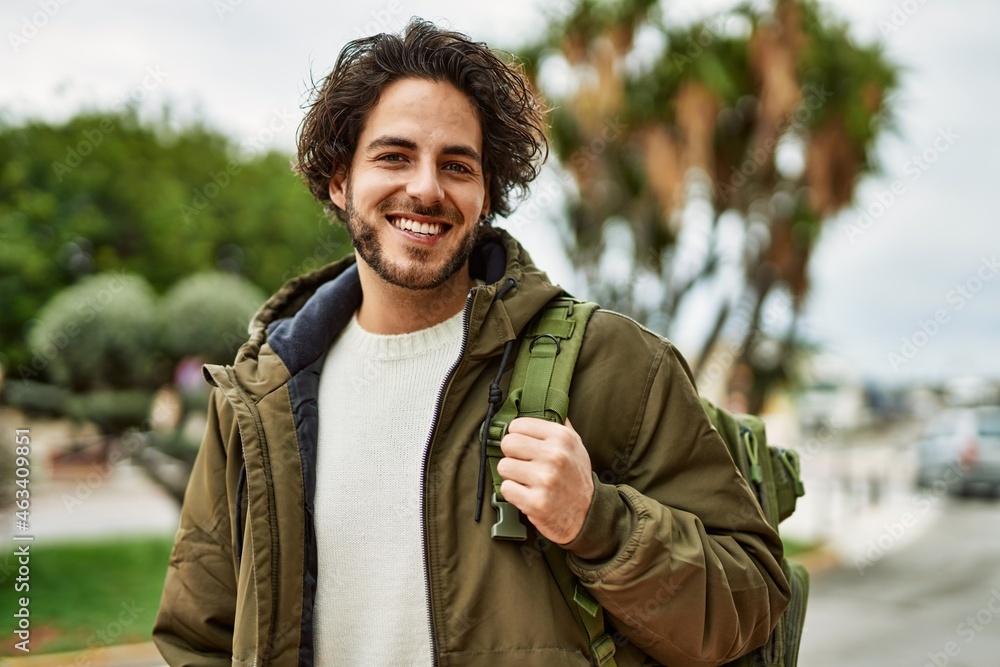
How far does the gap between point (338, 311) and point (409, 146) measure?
1.71 feet

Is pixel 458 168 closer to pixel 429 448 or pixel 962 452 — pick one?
pixel 429 448

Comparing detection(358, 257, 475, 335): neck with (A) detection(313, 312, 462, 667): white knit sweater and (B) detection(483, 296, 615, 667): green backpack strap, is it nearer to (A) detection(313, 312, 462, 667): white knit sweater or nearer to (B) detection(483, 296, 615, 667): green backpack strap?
(A) detection(313, 312, 462, 667): white knit sweater

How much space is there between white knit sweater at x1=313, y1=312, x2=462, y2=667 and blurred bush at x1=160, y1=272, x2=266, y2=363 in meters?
7.63

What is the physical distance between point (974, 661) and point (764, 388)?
6033mm

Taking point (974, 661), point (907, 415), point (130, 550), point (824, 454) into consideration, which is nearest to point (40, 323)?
point (130, 550)

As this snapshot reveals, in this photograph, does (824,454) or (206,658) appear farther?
(824,454)

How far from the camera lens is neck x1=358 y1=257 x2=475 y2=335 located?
223 cm

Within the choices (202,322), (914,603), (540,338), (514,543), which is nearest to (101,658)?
(202,322)

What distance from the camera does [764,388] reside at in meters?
13.5

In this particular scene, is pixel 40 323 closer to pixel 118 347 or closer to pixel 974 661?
pixel 118 347

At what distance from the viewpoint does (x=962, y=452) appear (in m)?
18.3

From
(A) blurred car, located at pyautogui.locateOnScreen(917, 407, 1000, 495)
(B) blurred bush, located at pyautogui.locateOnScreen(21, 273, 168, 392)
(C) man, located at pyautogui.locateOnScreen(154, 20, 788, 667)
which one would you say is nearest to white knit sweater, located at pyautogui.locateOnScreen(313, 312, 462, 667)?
(C) man, located at pyautogui.locateOnScreen(154, 20, 788, 667)

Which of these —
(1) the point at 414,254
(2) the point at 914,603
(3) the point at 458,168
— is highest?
(3) the point at 458,168

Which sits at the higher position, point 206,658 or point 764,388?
point 764,388
